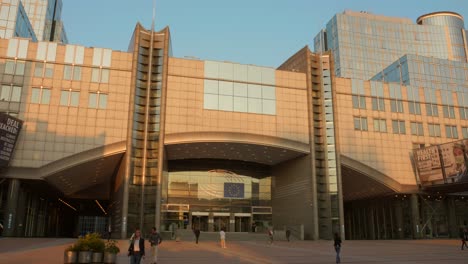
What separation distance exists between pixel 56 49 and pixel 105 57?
5.64 m

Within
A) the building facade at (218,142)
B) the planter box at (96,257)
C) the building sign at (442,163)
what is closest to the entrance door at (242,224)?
the building facade at (218,142)

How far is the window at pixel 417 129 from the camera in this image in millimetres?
61906

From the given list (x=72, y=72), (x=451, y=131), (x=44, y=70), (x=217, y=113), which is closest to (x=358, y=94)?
(x=451, y=131)

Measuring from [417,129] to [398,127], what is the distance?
3.21 meters

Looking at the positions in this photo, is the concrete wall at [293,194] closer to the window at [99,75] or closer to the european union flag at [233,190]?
the european union flag at [233,190]

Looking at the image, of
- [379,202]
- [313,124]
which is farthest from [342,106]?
[379,202]

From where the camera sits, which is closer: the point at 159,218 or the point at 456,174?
the point at 159,218

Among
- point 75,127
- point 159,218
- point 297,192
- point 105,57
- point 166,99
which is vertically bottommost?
point 159,218

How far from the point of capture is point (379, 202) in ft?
222

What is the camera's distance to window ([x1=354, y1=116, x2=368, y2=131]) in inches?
2323

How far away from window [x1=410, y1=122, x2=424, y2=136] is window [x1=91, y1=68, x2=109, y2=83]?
141 feet

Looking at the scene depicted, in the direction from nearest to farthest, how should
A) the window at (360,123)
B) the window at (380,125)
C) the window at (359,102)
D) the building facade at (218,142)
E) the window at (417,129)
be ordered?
the building facade at (218,142)
the window at (360,123)
the window at (359,102)
the window at (380,125)
the window at (417,129)

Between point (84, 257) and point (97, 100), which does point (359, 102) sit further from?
point (84, 257)

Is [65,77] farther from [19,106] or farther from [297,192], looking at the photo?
[297,192]
